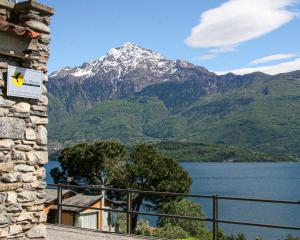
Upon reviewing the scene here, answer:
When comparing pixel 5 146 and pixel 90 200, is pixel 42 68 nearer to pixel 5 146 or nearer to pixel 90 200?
pixel 5 146

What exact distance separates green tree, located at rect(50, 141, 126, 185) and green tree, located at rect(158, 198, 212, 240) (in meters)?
5.40

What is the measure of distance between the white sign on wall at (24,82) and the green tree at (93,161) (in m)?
32.5

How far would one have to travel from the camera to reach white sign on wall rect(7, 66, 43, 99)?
636 centimetres

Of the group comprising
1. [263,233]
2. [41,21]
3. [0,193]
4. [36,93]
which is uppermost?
[41,21]

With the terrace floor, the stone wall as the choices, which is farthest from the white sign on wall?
the terrace floor

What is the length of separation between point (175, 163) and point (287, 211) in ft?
105

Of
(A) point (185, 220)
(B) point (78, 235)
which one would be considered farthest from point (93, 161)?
(B) point (78, 235)

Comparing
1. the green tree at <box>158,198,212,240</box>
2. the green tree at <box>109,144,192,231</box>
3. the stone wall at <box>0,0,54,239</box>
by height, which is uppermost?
the stone wall at <box>0,0,54,239</box>

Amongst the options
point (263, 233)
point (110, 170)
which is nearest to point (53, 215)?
point (110, 170)

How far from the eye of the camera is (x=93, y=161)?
130 feet

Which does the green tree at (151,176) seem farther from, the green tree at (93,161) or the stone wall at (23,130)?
the stone wall at (23,130)

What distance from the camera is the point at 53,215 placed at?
25109 millimetres

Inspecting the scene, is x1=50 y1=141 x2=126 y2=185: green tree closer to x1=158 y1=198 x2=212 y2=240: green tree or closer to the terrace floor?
x1=158 y1=198 x2=212 y2=240: green tree

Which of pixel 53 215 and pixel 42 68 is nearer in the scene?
pixel 42 68
